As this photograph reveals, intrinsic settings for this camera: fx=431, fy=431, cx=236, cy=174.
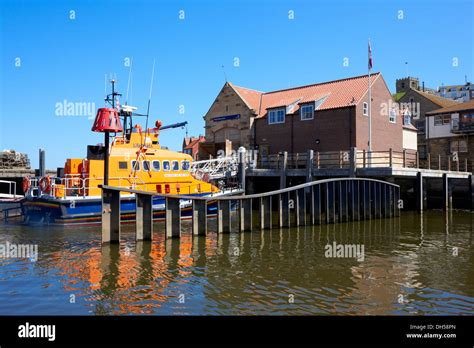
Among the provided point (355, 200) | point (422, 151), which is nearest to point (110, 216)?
point (355, 200)

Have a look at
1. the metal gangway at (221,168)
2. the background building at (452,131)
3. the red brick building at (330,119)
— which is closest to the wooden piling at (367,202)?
the metal gangway at (221,168)

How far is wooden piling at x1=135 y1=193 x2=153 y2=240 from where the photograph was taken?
15.3 meters

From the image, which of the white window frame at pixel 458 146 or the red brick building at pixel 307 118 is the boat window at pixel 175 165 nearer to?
the red brick building at pixel 307 118

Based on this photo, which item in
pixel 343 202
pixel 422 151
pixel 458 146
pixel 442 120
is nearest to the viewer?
pixel 343 202

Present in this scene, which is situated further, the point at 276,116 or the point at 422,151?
the point at 422,151

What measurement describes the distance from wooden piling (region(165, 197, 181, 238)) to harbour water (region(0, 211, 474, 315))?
457 millimetres

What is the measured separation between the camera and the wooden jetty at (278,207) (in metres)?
15.0

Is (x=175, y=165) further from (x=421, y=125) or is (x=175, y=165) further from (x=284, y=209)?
(x=421, y=125)

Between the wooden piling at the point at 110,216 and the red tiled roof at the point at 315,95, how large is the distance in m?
23.7

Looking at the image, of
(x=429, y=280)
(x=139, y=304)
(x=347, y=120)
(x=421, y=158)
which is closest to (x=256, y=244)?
(x=429, y=280)

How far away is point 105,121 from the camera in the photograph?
1537 cm

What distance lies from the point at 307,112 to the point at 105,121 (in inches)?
923
